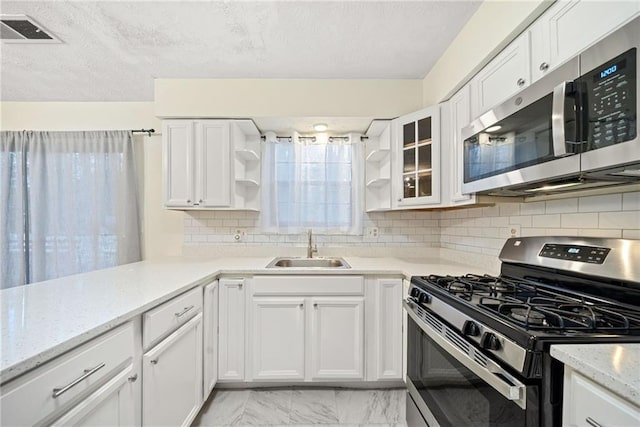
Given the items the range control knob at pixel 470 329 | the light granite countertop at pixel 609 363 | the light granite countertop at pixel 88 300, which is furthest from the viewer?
the range control knob at pixel 470 329

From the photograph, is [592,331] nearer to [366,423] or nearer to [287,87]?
[366,423]

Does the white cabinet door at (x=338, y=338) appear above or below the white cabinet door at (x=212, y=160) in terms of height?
below

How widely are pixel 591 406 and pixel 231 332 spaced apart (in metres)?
1.92

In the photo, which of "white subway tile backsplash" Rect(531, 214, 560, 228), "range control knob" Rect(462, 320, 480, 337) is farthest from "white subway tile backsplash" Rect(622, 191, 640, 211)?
"range control knob" Rect(462, 320, 480, 337)

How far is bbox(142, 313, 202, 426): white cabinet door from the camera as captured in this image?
1.25 metres

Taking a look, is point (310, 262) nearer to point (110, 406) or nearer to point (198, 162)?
point (198, 162)

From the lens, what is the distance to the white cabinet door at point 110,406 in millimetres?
862

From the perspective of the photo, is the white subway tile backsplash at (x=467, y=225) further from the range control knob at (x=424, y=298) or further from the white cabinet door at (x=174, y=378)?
the white cabinet door at (x=174, y=378)

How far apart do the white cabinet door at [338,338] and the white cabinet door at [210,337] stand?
650 mm

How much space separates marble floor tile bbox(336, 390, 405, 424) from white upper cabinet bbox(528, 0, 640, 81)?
2.05 m

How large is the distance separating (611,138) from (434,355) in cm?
105

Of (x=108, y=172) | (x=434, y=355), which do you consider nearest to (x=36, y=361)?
(x=434, y=355)

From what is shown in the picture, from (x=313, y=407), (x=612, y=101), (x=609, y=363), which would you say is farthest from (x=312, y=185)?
(x=609, y=363)

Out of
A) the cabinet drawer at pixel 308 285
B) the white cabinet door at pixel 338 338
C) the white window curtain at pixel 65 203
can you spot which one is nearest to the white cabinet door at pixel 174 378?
the cabinet drawer at pixel 308 285
